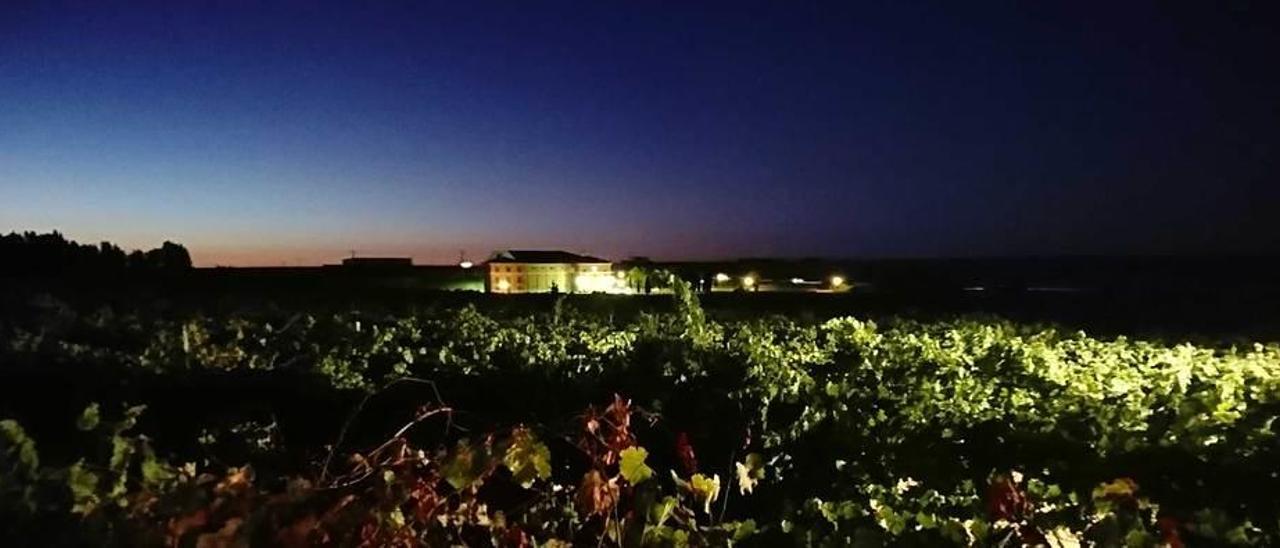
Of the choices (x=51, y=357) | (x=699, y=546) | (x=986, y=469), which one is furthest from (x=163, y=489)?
(x=51, y=357)

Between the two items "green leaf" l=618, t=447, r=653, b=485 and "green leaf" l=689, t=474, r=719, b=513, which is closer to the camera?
"green leaf" l=618, t=447, r=653, b=485

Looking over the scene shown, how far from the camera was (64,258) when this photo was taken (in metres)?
28.4

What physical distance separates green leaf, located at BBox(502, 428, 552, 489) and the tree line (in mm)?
26157

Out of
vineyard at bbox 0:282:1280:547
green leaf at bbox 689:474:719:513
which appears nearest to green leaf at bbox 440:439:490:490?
vineyard at bbox 0:282:1280:547

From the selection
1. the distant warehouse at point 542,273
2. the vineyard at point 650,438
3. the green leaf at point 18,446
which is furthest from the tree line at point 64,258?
the green leaf at point 18,446

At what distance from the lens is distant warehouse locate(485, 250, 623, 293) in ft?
91.9

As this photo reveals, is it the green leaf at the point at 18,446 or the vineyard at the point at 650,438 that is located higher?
the green leaf at the point at 18,446

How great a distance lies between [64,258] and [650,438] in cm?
2872

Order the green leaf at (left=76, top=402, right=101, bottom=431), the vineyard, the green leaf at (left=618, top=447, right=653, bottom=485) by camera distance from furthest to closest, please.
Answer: the green leaf at (left=76, top=402, right=101, bottom=431)
the green leaf at (left=618, top=447, right=653, bottom=485)
the vineyard

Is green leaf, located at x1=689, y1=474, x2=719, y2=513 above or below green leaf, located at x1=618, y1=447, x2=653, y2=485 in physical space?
below

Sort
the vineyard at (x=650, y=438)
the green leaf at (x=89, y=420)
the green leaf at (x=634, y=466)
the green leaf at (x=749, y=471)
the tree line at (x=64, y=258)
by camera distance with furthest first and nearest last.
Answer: the tree line at (x=64, y=258) < the green leaf at (x=749, y=471) < the green leaf at (x=89, y=420) < the green leaf at (x=634, y=466) < the vineyard at (x=650, y=438)

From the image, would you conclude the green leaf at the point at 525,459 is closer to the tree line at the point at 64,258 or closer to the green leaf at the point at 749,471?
the green leaf at the point at 749,471

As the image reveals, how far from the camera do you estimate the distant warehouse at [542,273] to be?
28.0 metres

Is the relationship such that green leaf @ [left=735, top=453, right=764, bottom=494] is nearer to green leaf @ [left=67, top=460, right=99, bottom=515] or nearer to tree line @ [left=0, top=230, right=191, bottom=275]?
green leaf @ [left=67, top=460, right=99, bottom=515]
